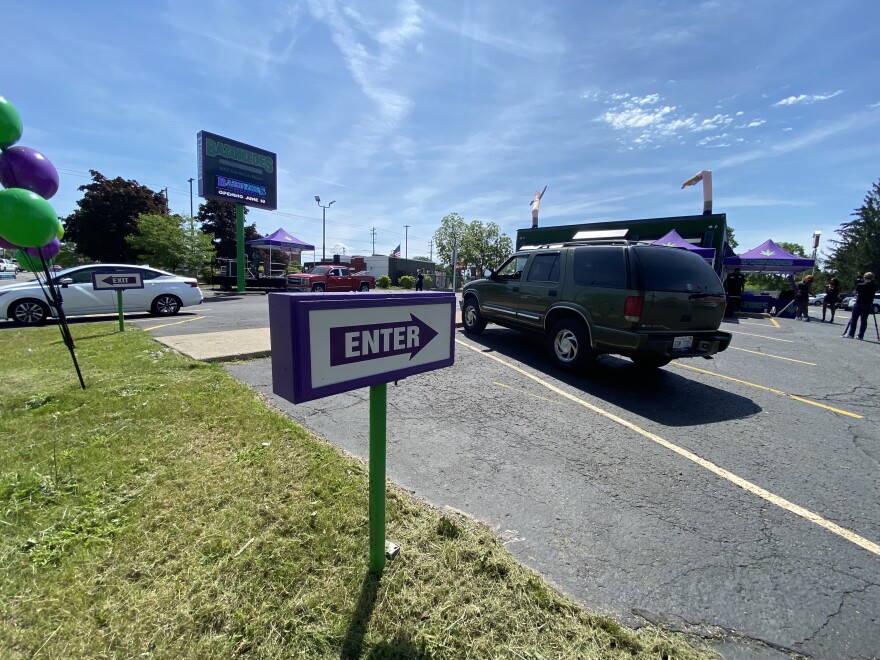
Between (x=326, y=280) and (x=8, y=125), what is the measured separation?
1792 cm

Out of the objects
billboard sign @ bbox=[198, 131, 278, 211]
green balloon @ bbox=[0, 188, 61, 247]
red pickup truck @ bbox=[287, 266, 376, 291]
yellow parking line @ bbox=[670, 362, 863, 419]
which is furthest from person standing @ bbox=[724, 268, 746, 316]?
billboard sign @ bbox=[198, 131, 278, 211]

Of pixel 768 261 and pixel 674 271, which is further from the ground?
pixel 768 261

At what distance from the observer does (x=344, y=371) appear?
1.56 m

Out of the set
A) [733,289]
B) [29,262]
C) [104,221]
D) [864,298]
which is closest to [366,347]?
[29,262]

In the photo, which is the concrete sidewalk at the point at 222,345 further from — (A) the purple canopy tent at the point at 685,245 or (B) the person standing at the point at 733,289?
(B) the person standing at the point at 733,289

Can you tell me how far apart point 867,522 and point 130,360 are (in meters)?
7.50

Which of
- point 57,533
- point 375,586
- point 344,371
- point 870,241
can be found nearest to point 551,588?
point 375,586

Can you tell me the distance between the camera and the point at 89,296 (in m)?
9.13

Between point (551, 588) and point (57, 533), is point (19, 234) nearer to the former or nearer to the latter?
point (57, 533)

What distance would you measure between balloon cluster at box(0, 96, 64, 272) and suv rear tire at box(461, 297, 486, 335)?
20.8 ft

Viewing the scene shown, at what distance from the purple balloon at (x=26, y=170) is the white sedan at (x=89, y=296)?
3.84 meters

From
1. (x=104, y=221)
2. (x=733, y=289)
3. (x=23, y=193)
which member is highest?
(x=104, y=221)

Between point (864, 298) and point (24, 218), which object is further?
point (864, 298)

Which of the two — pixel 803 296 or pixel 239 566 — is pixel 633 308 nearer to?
pixel 239 566
